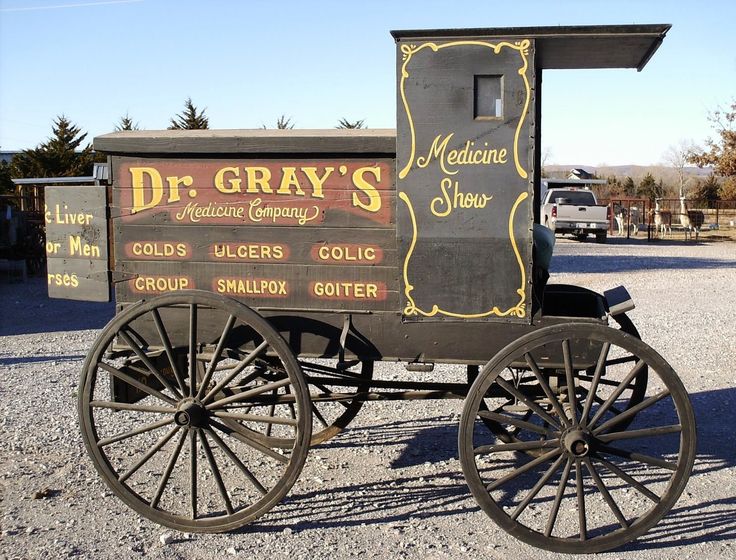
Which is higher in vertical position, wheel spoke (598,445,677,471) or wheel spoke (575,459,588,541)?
wheel spoke (598,445,677,471)

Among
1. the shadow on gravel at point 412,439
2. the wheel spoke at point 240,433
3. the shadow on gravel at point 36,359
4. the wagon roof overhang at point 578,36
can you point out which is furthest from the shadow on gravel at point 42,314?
the wagon roof overhang at point 578,36

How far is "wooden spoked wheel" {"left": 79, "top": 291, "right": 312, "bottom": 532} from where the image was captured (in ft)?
11.8

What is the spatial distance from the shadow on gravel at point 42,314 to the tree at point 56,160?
11081mm

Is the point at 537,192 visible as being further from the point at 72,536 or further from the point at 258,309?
the point at 72,536

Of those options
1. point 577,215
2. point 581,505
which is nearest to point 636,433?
point 581,505

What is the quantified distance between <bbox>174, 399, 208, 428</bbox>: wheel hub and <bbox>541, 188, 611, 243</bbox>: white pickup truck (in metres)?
22.2

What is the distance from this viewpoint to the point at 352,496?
168 inches

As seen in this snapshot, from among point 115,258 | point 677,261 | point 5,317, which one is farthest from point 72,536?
point 677,261

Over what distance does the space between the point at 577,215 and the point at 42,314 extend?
18484mm

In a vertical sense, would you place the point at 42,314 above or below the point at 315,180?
below

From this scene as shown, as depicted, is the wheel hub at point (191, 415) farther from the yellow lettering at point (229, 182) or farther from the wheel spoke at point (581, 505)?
the wheel spoke at point (581, 505)

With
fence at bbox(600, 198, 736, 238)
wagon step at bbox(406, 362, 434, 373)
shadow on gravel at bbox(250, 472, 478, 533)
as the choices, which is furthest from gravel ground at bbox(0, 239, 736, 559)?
fence at bbox(600, 198, 736, 238)

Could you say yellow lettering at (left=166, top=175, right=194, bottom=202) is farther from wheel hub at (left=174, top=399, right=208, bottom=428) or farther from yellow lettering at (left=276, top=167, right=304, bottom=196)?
wheel hub at (left=174, top=399, right=208, bottom=428)

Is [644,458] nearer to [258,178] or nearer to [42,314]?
[258,178]
